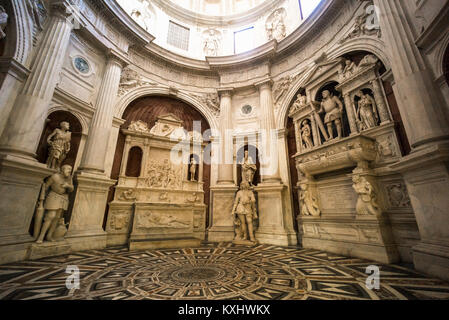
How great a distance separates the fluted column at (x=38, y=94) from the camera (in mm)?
4383

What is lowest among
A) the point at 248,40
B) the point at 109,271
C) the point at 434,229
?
the point at 109,271

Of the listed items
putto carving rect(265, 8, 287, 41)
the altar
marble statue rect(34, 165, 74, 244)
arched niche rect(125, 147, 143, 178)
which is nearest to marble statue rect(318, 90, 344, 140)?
putto carving rect(265, 8, 287, 41)

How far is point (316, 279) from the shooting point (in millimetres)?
3041

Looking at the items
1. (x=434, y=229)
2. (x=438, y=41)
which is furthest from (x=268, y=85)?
(x=434, y=229)

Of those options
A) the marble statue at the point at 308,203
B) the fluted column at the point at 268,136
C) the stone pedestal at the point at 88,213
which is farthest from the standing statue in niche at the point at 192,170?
the marble statue at the point at 308,203

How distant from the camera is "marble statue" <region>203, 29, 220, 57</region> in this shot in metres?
→ 11.0

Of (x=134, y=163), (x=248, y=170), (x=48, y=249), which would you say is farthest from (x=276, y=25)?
(x=48, y=249)

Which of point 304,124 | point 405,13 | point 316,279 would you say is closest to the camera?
point 316,279

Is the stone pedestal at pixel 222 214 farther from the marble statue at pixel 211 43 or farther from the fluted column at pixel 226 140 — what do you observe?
the marble statue at pixel 211 43

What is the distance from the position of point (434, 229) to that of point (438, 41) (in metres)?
3.47

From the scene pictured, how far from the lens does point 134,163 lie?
7977 mm

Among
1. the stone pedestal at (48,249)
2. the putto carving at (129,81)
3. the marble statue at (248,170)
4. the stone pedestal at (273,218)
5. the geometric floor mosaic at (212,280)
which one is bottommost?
the geometric floor mosaic at (212,280)

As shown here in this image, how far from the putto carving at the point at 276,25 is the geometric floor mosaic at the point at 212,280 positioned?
1019 centimetres
